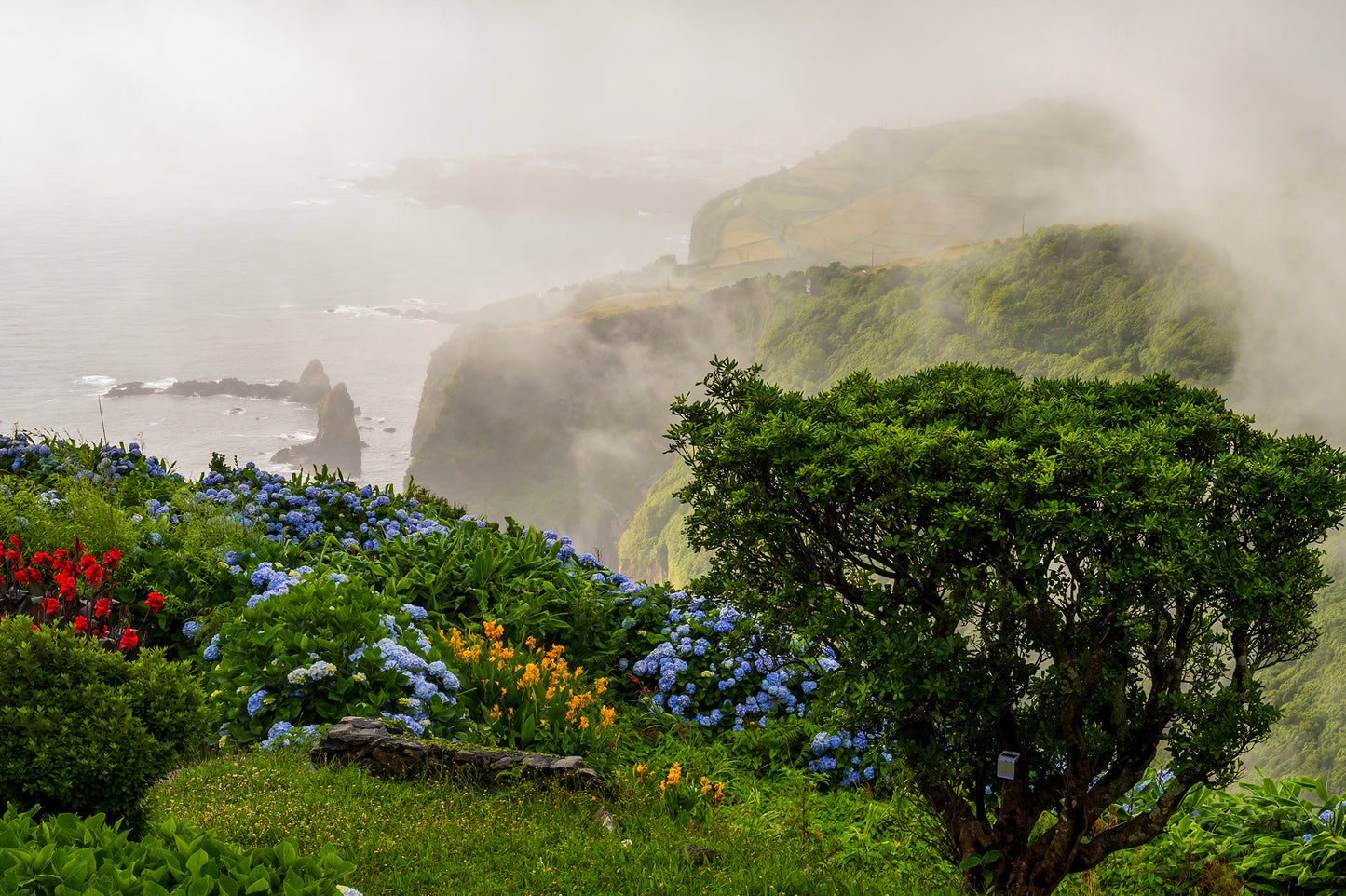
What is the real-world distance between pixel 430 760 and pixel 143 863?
1886mm

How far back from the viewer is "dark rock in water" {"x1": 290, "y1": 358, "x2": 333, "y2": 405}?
10544cm

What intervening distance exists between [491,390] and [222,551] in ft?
373

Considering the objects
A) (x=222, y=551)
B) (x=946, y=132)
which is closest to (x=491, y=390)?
(x=946, y=132)

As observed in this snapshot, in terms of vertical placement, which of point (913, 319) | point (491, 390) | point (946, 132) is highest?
point (946, 132)

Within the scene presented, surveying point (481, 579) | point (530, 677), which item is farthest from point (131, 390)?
point (530, 677)

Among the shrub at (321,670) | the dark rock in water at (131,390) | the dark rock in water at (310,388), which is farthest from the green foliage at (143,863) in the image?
the dark rock in water at (310,388)

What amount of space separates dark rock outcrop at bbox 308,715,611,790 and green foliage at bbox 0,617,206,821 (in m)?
1.39

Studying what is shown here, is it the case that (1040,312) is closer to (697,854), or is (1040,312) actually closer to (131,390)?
(697,854)

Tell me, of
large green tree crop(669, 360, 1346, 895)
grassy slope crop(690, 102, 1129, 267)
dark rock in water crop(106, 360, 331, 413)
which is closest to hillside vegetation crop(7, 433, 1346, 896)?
large green tree crop(669, 360, 1346, 895)

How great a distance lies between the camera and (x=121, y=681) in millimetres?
3281

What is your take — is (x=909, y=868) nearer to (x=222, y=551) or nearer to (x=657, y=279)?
(x=222, y=551)

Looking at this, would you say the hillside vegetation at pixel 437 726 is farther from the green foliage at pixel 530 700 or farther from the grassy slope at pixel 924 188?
the grassy slope at pixel 924 188

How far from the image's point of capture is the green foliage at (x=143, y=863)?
2.51m

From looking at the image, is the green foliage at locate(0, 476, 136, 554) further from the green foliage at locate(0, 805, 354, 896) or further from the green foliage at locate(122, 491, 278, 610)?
the green foliage at locate(0, 805, 354, 896)
